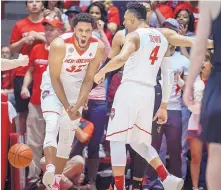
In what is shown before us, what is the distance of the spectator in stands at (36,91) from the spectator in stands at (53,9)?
350mm

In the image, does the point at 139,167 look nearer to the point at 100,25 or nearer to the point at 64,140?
the point at 64,140

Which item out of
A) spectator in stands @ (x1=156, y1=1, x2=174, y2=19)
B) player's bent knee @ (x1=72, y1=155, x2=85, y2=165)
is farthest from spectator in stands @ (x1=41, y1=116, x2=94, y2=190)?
spectator in stands @ (x1=156, y1=1, x2=174, y2=19)

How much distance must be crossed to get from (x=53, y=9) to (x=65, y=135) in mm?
2439

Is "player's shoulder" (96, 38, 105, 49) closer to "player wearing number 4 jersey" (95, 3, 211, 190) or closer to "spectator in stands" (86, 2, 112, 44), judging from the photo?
"player wearing number 4 jersey" (95, 3, 211, 190)

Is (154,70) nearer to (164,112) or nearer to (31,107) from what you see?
(164,112)

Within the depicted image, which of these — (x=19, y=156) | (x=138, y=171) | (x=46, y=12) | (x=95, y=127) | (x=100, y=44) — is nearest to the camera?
(x=19, y=156)

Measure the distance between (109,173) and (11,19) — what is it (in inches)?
132

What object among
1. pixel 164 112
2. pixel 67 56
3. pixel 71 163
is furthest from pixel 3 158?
pixel 164 112

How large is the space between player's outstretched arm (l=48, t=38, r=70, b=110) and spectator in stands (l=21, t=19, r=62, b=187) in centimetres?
97

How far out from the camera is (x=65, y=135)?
747 cm

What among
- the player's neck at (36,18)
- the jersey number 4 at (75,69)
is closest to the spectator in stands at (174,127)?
the jersey number 4 at (75,69)

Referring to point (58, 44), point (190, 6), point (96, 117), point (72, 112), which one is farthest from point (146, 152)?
point (190, 6)

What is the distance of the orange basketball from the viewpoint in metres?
7.21

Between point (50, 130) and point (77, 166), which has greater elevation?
point (50, 130)
